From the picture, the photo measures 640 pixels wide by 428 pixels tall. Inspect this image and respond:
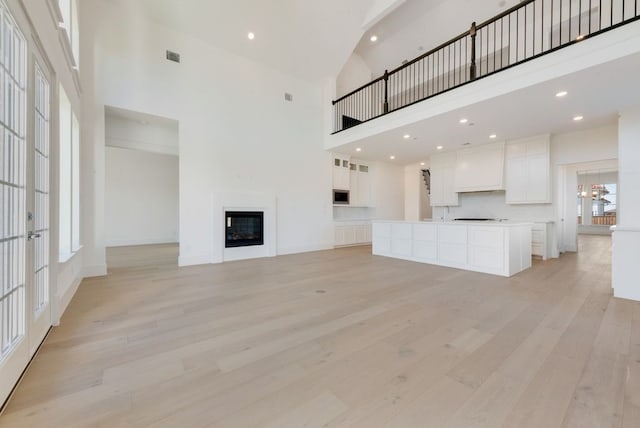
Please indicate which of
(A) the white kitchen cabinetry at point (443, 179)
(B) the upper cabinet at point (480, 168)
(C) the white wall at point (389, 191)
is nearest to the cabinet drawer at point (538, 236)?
(B) the upper cabinet at point (480, 168)

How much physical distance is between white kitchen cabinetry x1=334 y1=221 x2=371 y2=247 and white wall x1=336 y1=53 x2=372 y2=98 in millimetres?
4204

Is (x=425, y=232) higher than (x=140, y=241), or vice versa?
(x=425, y=232)

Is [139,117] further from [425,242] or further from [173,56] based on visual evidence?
[425,242]

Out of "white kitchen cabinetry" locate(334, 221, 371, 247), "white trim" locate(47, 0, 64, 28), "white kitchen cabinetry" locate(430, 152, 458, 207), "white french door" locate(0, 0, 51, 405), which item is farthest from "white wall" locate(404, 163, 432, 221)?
"white french door" locate(0, 0, 51, 405)

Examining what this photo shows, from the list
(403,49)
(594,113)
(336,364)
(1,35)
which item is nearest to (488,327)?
(336,364)

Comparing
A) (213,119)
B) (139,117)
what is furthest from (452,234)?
(139,117)

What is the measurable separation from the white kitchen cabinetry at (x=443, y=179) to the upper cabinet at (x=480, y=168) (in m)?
0.23

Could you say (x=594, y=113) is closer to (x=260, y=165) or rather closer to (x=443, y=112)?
(x=443, y=112)

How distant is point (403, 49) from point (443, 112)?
4.73m

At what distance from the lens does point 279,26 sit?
5.64 m

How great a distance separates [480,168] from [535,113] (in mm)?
2139

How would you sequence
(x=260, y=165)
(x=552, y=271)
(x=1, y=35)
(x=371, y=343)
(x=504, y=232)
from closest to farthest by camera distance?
1. (x=1, y=35)
2. (x=371, y=343)
3. (x=504, y=232)
4. (x=552, y=271)
5. (x=260, y=165)

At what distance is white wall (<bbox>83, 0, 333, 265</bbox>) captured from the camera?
14.6 ft

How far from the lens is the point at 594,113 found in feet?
14.6
